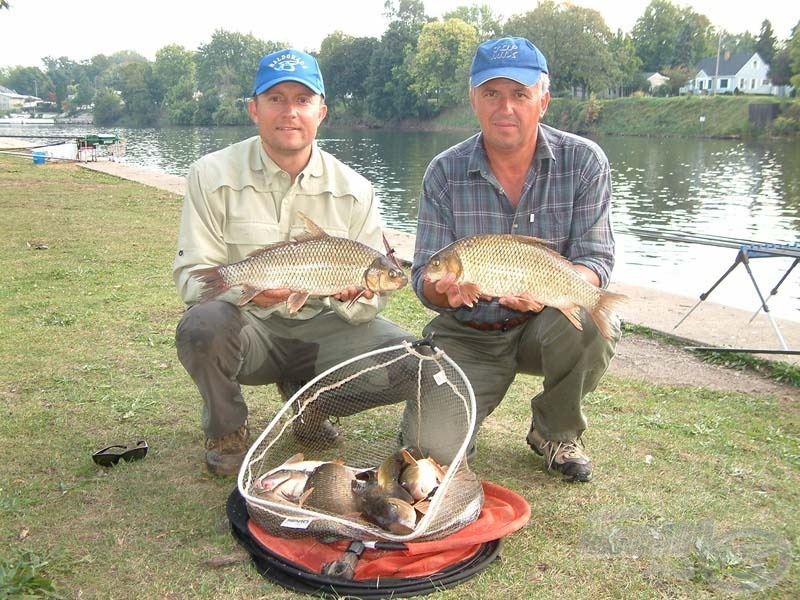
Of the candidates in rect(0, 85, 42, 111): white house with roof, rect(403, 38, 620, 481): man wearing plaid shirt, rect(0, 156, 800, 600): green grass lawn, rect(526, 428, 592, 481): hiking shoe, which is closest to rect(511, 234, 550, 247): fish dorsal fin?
rect(403, 38, 620, 481): man wearing plaid shirt

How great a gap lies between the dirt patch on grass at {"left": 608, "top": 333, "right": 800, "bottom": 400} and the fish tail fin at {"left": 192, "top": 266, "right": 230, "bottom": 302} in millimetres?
2951

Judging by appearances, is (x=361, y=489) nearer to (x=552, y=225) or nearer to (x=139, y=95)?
(x=552, y=225)

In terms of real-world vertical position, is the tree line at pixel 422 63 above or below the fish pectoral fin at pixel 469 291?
above

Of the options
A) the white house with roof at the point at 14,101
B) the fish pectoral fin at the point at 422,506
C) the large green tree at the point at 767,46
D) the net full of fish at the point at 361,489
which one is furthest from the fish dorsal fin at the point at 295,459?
the white house with roof at the point at 14,101

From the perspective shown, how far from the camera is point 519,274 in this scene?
132 inches

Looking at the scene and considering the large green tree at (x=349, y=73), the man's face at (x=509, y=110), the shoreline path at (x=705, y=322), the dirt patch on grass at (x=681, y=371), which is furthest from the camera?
the large green tree at (x=349, y=73)

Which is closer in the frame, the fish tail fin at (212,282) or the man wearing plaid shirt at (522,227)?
the fish tail fin at (212,282)

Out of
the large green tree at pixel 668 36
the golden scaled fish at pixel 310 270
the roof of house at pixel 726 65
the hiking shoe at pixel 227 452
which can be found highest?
the large green tree at pixel 668 36

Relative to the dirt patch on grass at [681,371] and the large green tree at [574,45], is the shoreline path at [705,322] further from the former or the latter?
the large green tree at [574,45]

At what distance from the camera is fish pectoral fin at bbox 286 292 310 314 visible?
346 centimetres

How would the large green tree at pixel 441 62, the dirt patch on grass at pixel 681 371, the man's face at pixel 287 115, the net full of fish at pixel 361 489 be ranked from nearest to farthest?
1. the net full of fish at pixel 361 489
2. the man's face at pixel 287 115
3. the dirt patch on grass at pixel 681 371
4. the large green tree at pixel 441 62

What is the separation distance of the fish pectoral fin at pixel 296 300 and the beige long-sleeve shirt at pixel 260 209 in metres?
0.40

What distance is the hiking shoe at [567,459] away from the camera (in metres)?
3.61

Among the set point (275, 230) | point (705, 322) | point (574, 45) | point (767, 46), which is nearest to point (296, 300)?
point (275, 230)
